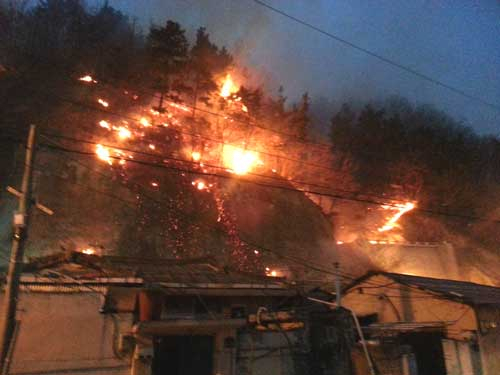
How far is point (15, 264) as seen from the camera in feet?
27.6

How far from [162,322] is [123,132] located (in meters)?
22.4

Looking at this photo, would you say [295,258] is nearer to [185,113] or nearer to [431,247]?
[431,247]

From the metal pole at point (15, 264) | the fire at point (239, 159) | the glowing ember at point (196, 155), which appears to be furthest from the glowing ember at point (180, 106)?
the metal pole at point (15, 264)

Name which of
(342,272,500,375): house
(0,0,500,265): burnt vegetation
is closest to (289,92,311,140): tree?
(0,0,500,265): burnt vegetation

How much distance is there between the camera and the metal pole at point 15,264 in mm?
7871

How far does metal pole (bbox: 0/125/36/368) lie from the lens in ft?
25.8

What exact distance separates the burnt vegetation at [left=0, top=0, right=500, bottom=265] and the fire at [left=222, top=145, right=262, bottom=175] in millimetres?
2170

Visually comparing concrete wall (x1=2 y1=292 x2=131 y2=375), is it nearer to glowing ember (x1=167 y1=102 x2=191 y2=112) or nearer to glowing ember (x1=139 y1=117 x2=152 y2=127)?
glowing ember (x1=139 y1=117 x2=152 y2=127)

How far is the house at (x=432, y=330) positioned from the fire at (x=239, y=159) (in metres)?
21.2

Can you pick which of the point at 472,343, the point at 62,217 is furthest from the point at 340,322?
the point at 62,217

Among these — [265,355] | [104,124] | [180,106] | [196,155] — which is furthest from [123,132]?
[265,355]

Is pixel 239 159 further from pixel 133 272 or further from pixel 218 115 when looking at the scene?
pixel 133 272

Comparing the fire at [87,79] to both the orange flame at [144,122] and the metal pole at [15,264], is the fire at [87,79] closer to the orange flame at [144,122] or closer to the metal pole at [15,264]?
the orange flame at [144,122]

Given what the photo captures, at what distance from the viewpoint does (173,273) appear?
1390 centimetres
